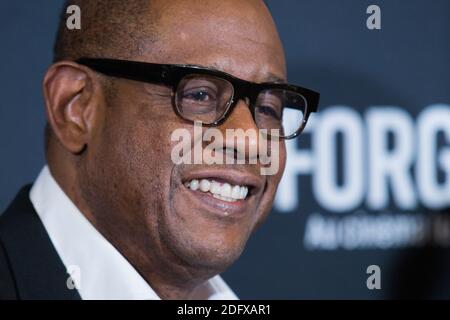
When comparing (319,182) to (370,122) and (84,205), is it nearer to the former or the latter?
(370,122)

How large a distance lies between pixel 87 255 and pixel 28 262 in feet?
0.28

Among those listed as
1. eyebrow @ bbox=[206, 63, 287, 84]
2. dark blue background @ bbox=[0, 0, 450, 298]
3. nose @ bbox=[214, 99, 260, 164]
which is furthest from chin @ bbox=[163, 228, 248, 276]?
dark blue background @ bbox=[0, 0, 450, 298]

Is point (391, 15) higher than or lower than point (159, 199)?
higher

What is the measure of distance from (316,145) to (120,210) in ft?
1.77

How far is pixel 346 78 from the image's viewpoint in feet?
4.56

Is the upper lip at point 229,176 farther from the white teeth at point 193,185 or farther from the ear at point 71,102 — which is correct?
the ear at point 71,102

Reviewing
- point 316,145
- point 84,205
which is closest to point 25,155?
point 84,205

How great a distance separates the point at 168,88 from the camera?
0.91m

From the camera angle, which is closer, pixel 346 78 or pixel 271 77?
pixel 271 77

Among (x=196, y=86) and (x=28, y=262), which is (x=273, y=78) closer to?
(x=196, y=86)

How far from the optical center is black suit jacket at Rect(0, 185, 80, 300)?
874 mm

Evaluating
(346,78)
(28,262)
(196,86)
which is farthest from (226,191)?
(346,78)
